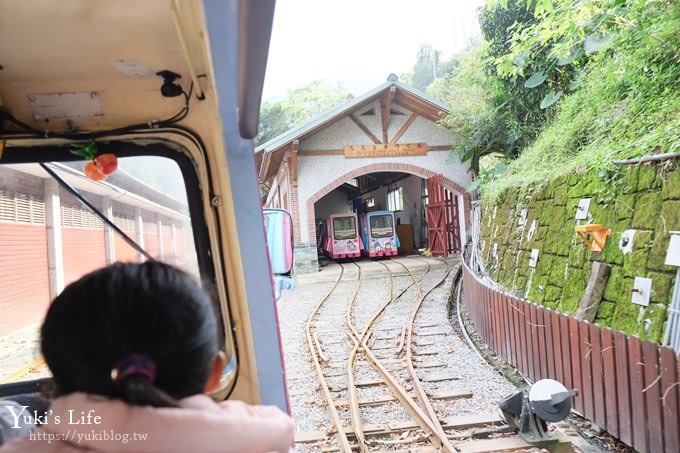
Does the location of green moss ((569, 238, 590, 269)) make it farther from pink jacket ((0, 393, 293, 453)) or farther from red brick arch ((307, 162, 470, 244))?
red brick arch ((307, 162, 470, 244))

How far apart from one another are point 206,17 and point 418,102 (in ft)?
53.7

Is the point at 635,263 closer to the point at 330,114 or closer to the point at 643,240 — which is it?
the point at 643,240

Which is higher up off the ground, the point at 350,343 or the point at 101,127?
the point at 101,127

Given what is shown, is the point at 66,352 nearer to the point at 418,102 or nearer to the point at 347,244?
the point at 418,102

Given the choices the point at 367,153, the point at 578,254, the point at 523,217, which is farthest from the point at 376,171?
the point at 578,254

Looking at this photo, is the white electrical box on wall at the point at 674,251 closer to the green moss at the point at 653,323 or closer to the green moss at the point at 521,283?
the green moss at the point at 653,323

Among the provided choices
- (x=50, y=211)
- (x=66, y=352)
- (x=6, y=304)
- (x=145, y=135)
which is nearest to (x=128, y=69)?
(x=145, y=135)

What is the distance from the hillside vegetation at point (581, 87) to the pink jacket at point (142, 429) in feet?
15.3

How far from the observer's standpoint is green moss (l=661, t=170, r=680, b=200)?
13.3 ft

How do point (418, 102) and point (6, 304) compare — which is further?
point (418, 102)

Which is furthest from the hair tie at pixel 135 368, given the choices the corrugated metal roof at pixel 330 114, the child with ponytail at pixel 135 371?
the corrugated metal roof at pixel 330 114

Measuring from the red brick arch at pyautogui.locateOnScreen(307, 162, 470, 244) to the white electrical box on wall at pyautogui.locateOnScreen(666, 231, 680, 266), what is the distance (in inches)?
535

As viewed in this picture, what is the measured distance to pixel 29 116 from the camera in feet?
6.84

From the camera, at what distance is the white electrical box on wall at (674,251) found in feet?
12.3
